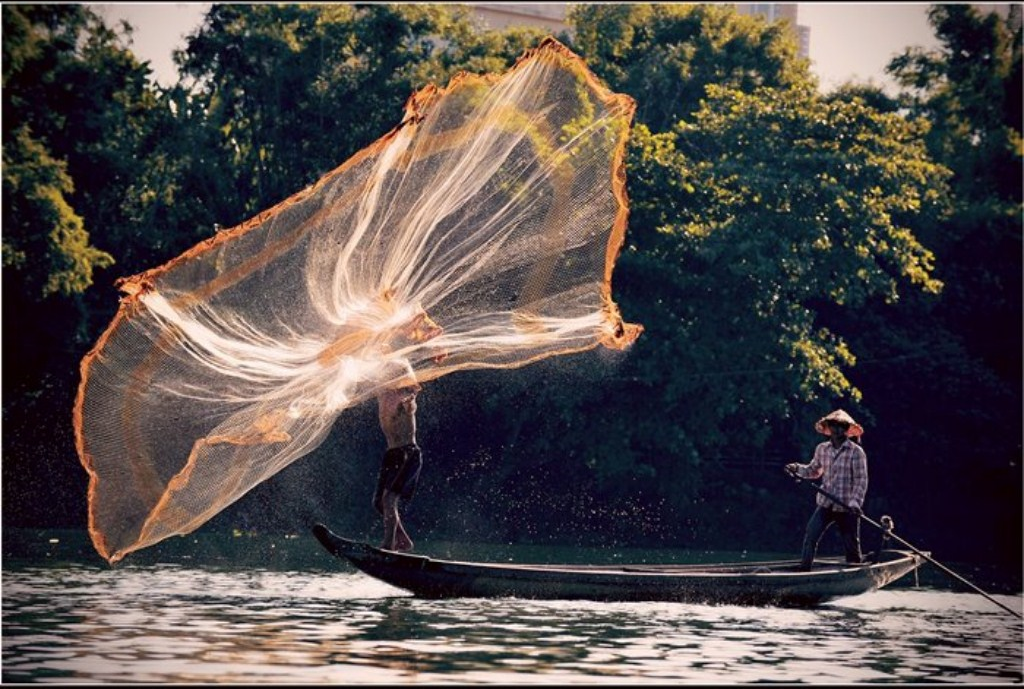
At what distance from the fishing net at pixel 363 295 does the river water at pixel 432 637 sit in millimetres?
1251

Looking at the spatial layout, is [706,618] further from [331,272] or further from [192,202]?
[192,202]

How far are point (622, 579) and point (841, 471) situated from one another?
110 inches

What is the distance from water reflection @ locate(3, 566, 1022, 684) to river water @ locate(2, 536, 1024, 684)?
2 centimetres

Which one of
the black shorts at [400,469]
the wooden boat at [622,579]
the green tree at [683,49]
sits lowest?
the wooden boat at [622,579]

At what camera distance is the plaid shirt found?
61.8ft

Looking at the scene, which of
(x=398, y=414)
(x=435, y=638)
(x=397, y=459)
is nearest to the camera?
(x=435, y=638)

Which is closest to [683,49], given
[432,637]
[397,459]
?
[397,459]

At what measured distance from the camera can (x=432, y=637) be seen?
46.9 ft

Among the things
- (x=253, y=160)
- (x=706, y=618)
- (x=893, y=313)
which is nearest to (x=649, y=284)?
(x=893, y=313)

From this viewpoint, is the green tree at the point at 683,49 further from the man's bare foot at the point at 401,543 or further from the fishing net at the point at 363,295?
the fishing net at the point at 363,295

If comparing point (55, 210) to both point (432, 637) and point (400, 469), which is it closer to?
point (400, 469)

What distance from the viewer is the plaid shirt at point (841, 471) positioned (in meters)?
18.8

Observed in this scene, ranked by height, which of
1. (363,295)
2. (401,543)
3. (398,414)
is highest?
(363,295)

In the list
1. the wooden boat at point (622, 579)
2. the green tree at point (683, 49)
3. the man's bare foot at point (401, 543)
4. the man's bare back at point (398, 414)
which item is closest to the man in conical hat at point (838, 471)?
the wooden boat at point (622, 579)
